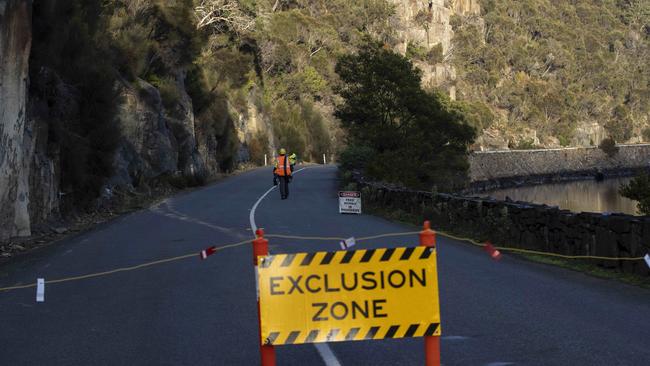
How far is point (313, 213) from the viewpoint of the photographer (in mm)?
23562

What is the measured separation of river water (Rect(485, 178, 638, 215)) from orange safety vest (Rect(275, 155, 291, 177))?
37.0 m

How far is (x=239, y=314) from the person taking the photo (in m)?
8.80

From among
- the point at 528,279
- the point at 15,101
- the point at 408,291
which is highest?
the point at 15,101

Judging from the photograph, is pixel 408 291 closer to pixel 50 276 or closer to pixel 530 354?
pixel 530 354

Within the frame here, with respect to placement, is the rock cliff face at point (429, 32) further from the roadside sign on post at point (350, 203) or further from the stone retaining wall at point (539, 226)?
the stone retaining wall at point (539, 226)

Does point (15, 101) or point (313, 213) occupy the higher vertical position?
point (15, 101)

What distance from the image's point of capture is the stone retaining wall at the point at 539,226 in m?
11.6

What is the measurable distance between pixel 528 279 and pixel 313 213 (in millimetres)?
12872

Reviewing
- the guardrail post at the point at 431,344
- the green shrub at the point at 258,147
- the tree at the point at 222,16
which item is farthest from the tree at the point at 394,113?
the guardrail post at the point at 431,344

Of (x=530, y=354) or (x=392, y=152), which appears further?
(x=392, y=152)

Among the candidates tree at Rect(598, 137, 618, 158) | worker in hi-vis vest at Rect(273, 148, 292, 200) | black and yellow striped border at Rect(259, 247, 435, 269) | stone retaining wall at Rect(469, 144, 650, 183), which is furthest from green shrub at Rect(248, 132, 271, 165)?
tree at Rect(598, 137, 618, 158)

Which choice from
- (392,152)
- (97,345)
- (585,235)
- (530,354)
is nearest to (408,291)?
(530,354)

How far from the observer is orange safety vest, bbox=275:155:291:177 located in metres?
28.8

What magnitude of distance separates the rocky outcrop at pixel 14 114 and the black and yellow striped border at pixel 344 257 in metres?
13.1
